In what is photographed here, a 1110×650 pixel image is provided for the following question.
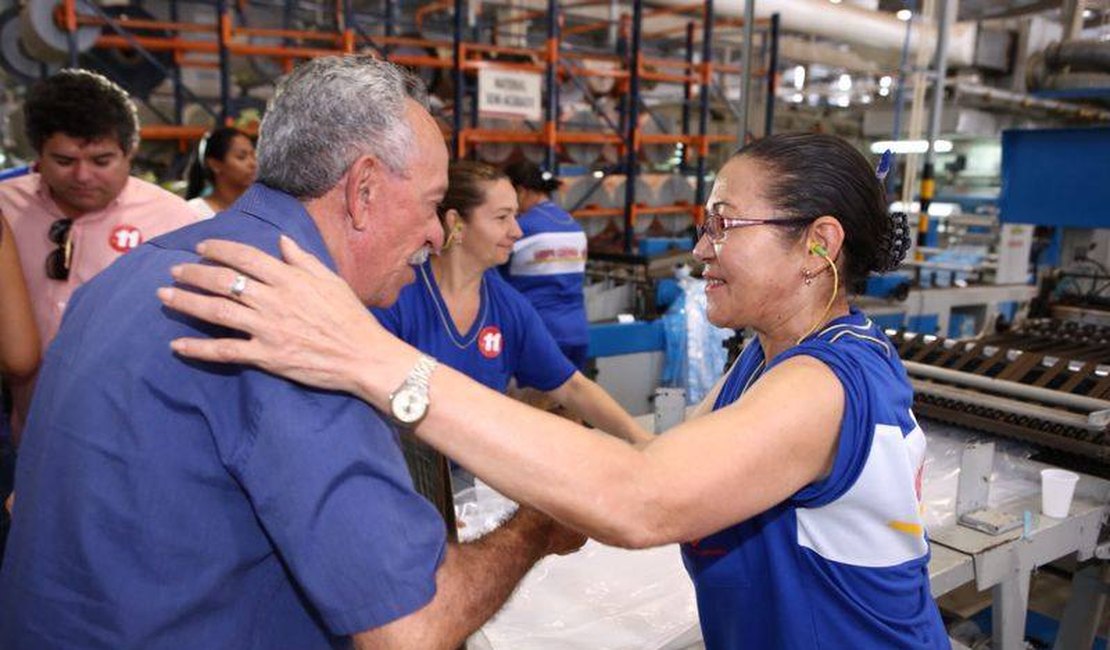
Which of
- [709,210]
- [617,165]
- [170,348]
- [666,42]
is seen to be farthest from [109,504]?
[666,42]

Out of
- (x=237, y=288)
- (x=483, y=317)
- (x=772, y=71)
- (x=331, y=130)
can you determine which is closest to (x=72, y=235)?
(x=483, y=317)

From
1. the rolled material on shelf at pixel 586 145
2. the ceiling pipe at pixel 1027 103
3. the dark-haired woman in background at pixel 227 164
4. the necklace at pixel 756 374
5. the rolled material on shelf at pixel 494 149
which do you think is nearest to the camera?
the necklace at pixel 756 374

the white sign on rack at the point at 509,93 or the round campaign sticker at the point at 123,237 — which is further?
the white sign on rack at the point at 509,93

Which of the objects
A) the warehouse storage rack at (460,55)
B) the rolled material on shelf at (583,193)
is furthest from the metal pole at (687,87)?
the rolled material on shelf at (583,193)

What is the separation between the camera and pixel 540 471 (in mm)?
1015

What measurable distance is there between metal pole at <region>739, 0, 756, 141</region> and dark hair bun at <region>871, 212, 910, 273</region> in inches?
43.9

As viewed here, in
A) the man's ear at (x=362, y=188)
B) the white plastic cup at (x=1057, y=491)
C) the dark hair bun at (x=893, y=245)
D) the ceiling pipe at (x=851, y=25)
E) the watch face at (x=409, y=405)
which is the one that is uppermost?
the ceiling pipe at (x=851, y=25)

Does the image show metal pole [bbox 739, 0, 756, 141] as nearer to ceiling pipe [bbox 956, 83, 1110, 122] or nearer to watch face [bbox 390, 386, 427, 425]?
watch face [bbox 390, 386, 427, 425]

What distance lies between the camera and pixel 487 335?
254 cm

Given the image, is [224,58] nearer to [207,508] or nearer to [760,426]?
[207,508]

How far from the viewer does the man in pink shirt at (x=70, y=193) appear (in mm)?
2359

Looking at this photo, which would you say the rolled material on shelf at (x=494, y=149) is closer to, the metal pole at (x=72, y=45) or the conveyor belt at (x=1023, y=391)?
the metal pole at (x=72, y=45)

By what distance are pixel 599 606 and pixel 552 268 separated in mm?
2691

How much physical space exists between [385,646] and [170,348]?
1.43ft
